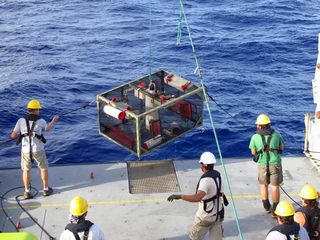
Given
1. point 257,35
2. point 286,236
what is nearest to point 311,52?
point 257,35

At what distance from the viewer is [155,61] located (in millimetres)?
24906

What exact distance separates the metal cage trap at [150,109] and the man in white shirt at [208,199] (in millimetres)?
2109

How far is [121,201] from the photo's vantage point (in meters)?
10.4

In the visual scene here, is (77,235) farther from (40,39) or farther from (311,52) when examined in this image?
(40,39)

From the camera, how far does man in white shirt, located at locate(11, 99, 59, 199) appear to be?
989cm

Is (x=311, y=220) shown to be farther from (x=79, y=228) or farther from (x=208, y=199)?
(x=79, y=228)

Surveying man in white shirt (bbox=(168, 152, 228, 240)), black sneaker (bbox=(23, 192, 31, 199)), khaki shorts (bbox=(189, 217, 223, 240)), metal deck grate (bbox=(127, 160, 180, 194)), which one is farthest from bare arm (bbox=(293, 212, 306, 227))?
black sneaker (bbox=(23, 192, 31, 199))

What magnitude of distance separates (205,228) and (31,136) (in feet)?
13.4

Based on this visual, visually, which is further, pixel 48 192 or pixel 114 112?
pixel 48 192

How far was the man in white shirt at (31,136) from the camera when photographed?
9.89m

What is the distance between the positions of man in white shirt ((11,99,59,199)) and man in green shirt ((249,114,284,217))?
409 cm

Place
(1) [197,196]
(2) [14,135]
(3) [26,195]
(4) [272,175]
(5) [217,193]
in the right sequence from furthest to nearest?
(3) [26,195]
(2) [14,135]
(4) [272,175]
(5) [217,193]
(1) [197,196]

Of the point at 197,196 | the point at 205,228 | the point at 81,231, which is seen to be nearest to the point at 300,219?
the point at 197,196

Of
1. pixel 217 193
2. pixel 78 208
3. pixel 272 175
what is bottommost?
pixel 272 175
